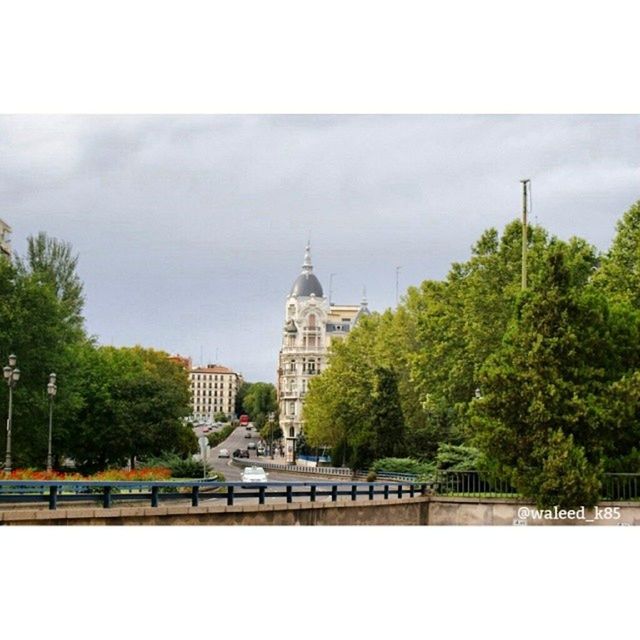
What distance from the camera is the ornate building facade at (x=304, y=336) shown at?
2816cm

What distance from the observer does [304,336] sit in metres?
40.2

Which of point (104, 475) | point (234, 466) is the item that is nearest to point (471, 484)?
point (104, 475)

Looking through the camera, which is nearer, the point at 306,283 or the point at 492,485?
the point at 492,485

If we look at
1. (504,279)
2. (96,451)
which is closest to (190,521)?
(96,451)

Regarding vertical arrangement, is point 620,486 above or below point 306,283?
below

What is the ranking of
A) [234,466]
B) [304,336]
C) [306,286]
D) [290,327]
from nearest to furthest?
[306,286], [290,327], [304,336], [234,466]

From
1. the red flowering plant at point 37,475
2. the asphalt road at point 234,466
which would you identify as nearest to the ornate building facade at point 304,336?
the asphalt road at point 234,466

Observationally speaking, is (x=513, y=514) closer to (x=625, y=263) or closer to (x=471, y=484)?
(x=471, y=484)

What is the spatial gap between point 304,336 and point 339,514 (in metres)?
15.7

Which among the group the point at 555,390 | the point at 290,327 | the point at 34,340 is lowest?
the point at 555,390

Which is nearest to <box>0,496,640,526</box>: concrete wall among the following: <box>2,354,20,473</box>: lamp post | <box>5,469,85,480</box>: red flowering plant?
<box>5,469,85,480</box>: red flowering plant

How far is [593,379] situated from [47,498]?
12507 millimetres

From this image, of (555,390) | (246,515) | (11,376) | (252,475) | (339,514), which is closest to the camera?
(246,515)

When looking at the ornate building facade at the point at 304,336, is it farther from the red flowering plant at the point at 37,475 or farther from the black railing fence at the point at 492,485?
the red flowering plant at the point at 37,475
